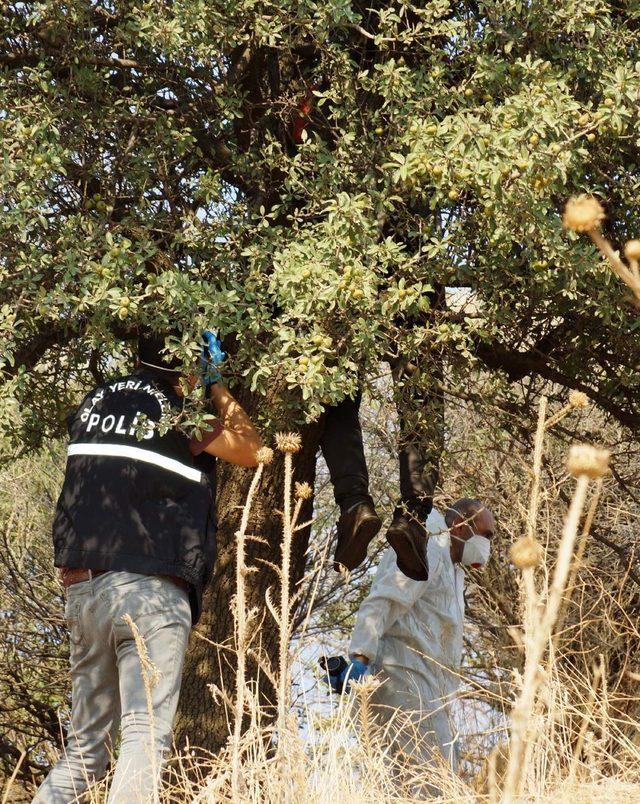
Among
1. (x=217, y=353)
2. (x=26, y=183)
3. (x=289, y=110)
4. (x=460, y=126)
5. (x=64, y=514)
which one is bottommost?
(x=64, y=514)

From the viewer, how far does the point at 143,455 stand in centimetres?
387

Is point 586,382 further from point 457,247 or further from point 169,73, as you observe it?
point 169,73

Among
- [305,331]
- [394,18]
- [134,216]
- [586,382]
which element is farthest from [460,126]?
[586,382]

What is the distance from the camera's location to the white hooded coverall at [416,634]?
5574 millimetres

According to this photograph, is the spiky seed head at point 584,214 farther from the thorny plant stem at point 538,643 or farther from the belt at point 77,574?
the belt at point 77,574

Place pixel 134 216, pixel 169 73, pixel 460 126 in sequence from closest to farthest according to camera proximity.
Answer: pixel 460 126
pixel 134 216
pixel 169 73

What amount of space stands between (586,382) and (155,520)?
2.88 meters

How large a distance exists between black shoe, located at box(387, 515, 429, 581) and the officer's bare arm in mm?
813

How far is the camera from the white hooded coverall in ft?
18.3

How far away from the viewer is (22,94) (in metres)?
4.91

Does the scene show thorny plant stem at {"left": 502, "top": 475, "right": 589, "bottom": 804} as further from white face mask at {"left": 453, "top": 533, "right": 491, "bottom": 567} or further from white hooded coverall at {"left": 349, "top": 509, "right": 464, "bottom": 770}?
white face mask at {"left": 453, "top": 533, "right": 491, "bottom": 567}

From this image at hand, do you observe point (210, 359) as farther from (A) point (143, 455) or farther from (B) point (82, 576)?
(B) point (82, 576)

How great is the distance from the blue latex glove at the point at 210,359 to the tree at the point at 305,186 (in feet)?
0.27

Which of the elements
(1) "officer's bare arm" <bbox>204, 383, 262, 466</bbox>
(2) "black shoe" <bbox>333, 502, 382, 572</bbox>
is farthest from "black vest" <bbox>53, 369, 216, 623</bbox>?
(2) "black shoe" <bbox>333, 502, 382, 572</bbox>
